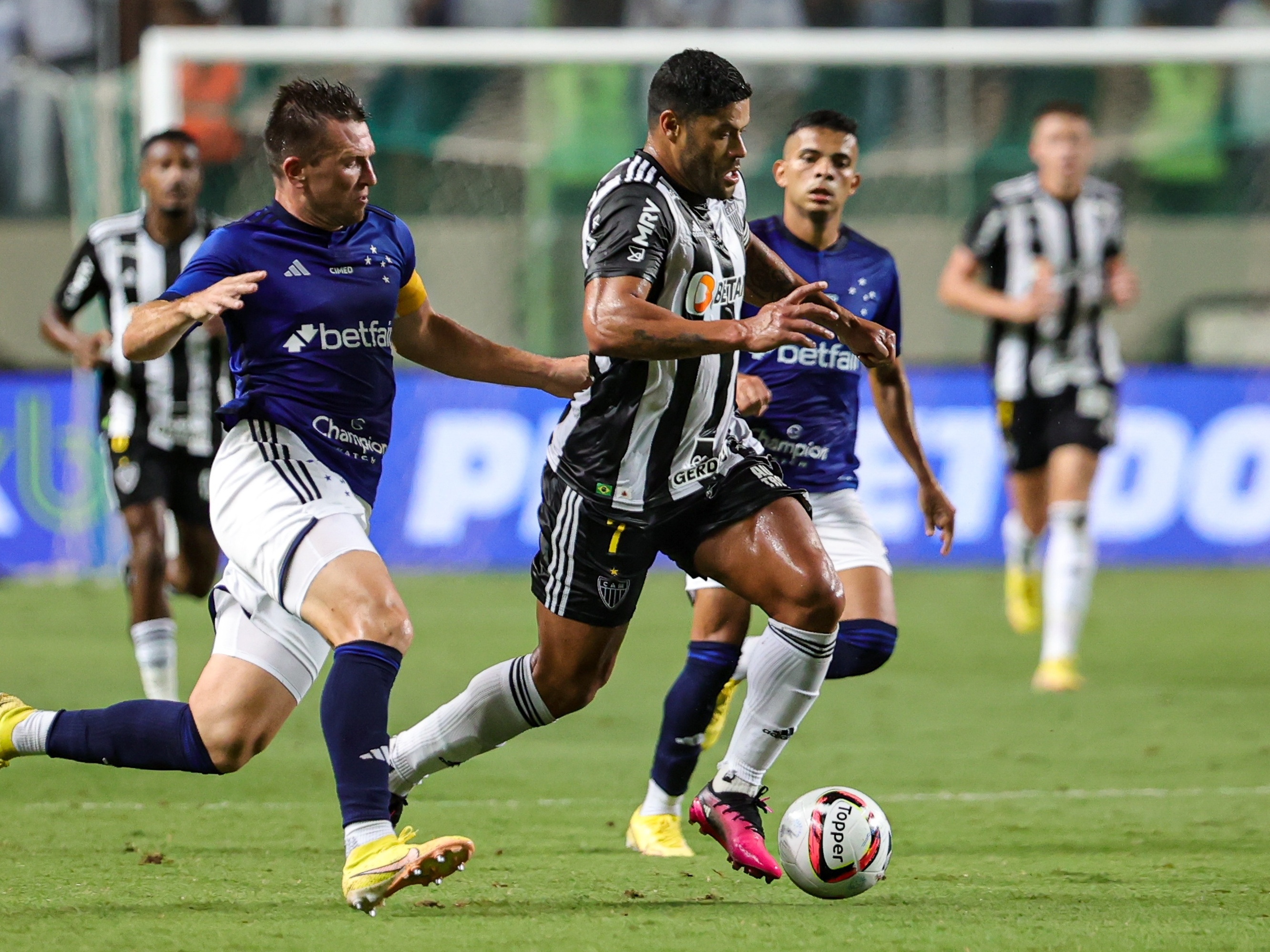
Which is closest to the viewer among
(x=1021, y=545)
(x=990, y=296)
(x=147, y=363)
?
(x=147, y=363)

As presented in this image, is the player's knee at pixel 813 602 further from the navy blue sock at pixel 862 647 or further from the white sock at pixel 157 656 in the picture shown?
the white sock at pixel 157 656

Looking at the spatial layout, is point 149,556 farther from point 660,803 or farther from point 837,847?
point 837,847

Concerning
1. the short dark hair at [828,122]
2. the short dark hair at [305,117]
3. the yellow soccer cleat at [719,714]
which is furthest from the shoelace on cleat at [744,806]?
the short dark hair at [828,122]

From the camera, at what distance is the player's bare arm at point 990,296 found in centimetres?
939

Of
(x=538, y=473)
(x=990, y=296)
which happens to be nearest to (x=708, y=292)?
(x=990, y=296)

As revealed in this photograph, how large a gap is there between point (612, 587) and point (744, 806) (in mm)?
654

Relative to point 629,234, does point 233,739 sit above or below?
below

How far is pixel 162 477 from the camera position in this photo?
26.5 ft

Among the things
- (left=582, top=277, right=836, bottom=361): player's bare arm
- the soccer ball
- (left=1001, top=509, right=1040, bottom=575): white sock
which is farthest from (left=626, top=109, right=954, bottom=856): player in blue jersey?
(left=1001, top=509, right=1040, bottom=575): white sock

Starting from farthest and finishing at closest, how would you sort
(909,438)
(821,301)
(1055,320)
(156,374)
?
1. (1055,320)
2. (156,374)
3. (909,438)
4. (821,301)

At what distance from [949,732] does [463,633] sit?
368 cm

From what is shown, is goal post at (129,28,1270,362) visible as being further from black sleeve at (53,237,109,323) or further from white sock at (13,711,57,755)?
white sock at (13,711,57,755)

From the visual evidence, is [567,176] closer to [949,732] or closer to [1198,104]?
[1198,104]

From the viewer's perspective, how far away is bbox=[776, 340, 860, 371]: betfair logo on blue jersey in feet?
20.3
